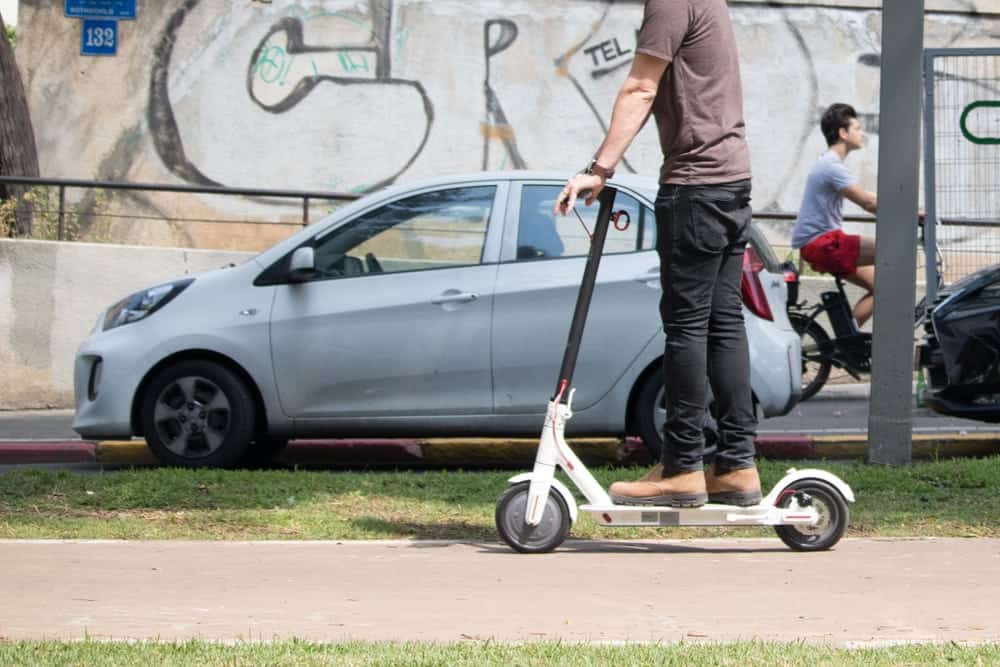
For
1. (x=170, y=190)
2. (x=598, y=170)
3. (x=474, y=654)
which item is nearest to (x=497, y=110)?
(x=170, y=190)

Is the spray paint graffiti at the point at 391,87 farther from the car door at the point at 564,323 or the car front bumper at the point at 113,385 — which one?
the car door at the point at 564,323

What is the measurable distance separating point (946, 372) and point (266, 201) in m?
7.89

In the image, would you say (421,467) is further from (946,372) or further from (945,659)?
(945,659)

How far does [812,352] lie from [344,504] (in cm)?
557

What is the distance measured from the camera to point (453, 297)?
27.6 feet

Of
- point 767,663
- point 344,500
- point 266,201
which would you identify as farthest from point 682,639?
point 266,201

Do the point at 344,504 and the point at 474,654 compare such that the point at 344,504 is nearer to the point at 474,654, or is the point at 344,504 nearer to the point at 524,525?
the point at 524,525

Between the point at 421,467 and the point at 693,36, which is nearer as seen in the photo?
the point at 693,36

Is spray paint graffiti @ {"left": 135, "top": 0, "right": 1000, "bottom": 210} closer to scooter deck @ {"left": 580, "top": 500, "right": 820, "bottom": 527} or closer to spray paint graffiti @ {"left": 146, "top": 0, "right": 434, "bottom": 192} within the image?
spray paint graffiti @ {"left": 146, "top": 0, "right": 434, "bottom": 192}

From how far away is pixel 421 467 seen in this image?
9273 mm

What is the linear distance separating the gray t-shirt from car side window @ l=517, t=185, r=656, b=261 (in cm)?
319

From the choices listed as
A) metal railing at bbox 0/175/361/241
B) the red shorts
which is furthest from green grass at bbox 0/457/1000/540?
metal railing at bbox 0/175/361/241

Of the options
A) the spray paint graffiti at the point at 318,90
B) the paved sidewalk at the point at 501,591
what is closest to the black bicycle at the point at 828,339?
the spray paint graffiti at the point at 318,90

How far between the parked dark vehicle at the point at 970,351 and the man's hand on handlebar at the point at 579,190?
4201 mm
